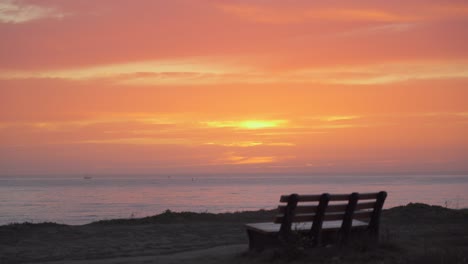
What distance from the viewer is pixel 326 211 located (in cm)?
1098

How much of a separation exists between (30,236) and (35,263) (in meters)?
4.24

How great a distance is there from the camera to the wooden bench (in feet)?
34.6

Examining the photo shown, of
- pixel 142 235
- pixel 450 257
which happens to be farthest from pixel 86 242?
pixel 450 257

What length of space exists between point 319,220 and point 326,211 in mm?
221

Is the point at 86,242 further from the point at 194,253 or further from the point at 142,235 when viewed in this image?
the point at 194,253

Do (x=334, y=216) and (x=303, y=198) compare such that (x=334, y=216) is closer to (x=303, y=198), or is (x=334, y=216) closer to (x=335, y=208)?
(x=335, y=208)

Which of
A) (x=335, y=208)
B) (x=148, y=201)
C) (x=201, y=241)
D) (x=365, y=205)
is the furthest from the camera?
(x=148, y=201)

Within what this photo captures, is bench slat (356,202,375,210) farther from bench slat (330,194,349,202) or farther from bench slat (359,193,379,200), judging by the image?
bench slat (330,194,349,202)

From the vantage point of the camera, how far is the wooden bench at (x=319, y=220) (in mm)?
10555

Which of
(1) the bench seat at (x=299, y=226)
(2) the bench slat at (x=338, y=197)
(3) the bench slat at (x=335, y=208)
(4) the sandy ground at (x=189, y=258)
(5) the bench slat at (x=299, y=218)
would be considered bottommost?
(4) the sandy ground at (x=189, y=258)

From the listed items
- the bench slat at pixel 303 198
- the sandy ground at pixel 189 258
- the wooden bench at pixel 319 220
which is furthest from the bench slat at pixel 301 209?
the sandy ground at pixel 189 258

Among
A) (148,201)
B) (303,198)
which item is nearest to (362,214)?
(303,198)

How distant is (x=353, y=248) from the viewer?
10820mm

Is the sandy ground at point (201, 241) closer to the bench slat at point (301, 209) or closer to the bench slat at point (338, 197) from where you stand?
the bench slat at point (301, 209)
